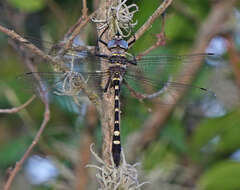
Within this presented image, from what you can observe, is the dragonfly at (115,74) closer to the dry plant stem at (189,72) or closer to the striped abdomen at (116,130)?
the striped abdomen at (116,130)

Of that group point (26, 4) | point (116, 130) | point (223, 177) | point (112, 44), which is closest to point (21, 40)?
point (112, 44)

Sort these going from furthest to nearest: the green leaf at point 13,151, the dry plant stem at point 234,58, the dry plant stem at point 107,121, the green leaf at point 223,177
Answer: the dry plant stem at point 234,58
the green leaf at point 13,151
the green leaf at point 223,177
the dry plant stem at point 107,121

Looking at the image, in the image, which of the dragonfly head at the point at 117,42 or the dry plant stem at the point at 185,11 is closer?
the dragonfly head at the point at 117,42

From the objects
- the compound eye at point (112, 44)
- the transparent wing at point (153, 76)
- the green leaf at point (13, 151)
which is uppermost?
the compound eye at point (112, 44)

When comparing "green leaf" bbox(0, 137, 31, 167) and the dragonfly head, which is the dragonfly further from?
"green leaf" bbox(0, 137, 31, 167)

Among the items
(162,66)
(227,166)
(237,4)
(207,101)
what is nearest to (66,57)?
(162,66)

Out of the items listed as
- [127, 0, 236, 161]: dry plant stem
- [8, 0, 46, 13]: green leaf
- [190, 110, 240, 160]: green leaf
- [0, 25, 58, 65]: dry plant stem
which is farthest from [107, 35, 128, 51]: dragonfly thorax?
[8, 0, 46, 13]: green leaf

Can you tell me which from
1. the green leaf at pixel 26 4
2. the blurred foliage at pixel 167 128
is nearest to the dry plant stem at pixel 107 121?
the blurred foliage at pixel 167 128

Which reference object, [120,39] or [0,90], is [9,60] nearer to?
[0,90]
